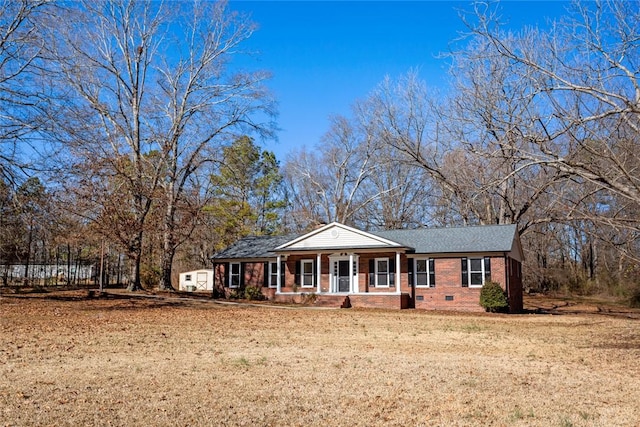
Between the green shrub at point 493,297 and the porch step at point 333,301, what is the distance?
21.2 ft

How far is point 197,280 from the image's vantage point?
45.9m

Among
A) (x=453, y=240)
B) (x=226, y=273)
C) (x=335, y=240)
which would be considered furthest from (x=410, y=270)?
(x=226, y=273)

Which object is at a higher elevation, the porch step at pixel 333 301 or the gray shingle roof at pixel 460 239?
the gray shingle roof at pixel 460 239

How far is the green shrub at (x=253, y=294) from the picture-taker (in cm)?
3111

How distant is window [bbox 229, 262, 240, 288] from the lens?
1296 inches

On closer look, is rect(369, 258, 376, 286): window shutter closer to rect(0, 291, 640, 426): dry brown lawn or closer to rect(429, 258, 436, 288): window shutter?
rect(429, 258, 436, 288): window shutter

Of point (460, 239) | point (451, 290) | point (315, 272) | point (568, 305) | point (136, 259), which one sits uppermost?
point (460, 239)

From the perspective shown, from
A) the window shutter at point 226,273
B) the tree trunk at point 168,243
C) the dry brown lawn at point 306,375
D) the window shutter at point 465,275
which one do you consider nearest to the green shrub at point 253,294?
the window shutter at point 226,273

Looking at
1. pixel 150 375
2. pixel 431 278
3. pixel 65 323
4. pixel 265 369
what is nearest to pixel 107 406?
pixel 150 375

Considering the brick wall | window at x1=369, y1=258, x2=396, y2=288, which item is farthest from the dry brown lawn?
window at x1=369, y1=258, x2=396, y2=288

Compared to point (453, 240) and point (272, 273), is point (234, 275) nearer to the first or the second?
point (272, 273)

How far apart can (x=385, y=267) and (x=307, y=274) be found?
180 inches

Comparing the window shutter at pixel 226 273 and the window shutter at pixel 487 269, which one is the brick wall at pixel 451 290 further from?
the window shutter at pixel 226 273

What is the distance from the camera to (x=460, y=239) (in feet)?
92.3
